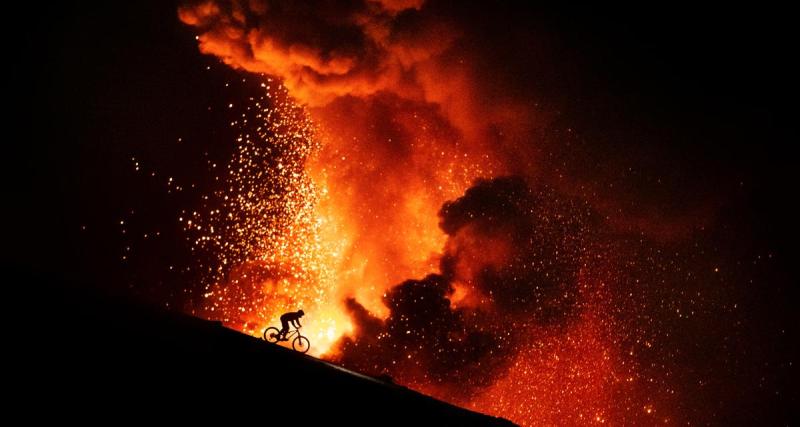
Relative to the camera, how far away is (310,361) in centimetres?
518

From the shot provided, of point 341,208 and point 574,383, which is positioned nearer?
point 341,208

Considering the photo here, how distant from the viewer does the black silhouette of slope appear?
3846 millimetres

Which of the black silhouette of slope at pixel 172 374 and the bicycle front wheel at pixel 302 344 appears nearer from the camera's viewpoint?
the black silhouette of slope at pixel 172 374

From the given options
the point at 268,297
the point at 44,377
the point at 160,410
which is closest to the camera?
the point at 44,377

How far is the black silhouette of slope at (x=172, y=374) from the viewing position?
385 cm

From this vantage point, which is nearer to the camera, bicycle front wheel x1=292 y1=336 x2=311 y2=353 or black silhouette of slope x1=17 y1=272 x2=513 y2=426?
black silhouette of slope x1=17 y1=272 x2=513 y2=426

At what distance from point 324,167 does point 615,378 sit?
1332 cm

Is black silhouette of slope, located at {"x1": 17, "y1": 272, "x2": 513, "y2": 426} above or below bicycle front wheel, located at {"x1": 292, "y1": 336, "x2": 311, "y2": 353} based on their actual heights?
below

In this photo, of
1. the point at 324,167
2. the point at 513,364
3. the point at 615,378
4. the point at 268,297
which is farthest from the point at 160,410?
the point at 615,378

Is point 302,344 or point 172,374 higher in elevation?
point 302,344

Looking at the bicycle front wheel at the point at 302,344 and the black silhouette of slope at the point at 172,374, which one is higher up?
the bicycle front wheel at the point at 302,344

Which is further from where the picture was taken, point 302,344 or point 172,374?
point 302,344

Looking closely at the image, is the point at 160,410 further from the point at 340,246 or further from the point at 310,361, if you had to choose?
the point at 340,246

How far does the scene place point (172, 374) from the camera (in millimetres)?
4277
